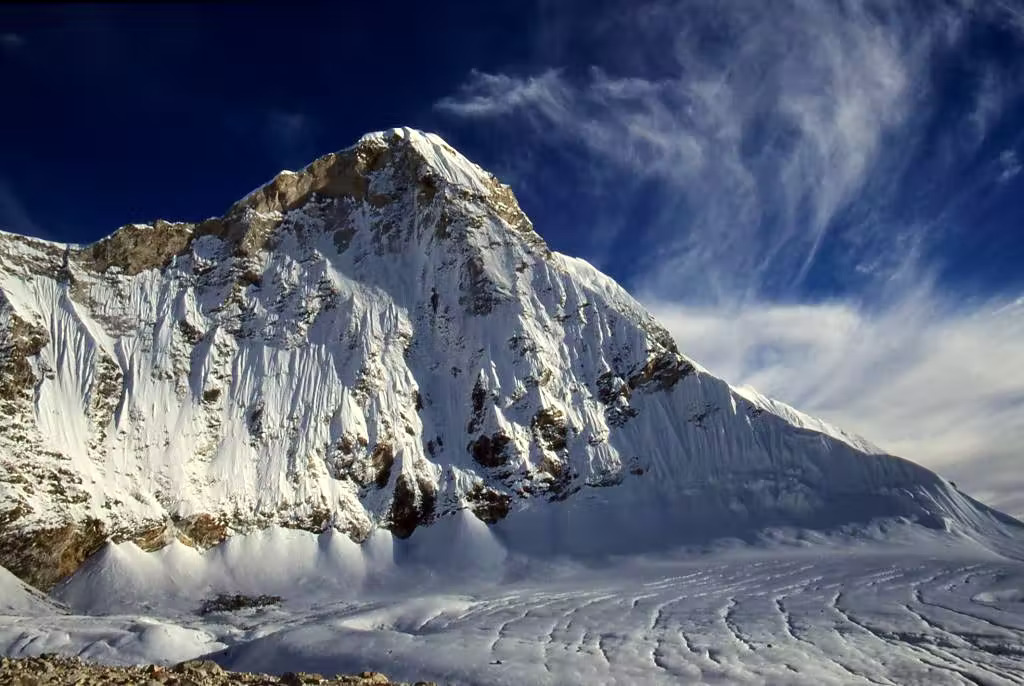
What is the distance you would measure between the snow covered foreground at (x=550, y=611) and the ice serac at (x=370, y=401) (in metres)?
3.43

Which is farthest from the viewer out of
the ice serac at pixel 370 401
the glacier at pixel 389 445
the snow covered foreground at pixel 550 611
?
the ice serac at pixel 370 401

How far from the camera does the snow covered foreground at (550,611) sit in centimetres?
2203

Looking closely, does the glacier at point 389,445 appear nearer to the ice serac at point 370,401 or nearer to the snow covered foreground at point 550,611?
the ice serac at point 370,401

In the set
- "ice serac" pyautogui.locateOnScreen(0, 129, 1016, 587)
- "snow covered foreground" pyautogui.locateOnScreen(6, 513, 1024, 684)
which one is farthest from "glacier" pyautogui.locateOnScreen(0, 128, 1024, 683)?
"snow covered foreground" pyautogui.locateOnScreen(6, 513, 1024, 684)

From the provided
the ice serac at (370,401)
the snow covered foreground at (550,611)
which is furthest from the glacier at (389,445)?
the snow covered foreground at (550,611)

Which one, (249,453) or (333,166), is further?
(333,166)

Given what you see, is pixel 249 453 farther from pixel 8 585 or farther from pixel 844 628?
pixel 844 628

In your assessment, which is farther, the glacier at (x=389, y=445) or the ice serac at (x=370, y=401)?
the ice serac at (x=370, y=401)

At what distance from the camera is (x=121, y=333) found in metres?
67.1

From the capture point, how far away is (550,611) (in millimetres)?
35062

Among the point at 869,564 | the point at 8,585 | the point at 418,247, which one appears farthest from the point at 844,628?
the point at 418,247

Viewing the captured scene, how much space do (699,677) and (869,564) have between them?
86.7ft

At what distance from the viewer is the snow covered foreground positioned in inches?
867

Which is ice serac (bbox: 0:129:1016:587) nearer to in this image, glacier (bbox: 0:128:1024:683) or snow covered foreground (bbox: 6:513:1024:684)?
glacier (bbox: 0:128:1024:683)
